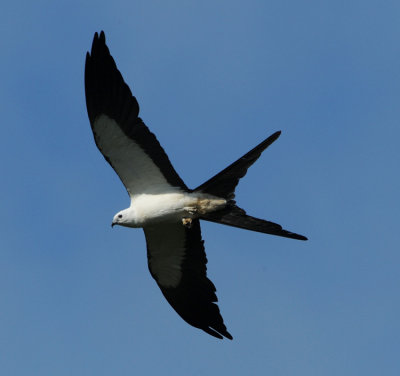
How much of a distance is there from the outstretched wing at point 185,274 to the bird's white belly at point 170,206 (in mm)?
432

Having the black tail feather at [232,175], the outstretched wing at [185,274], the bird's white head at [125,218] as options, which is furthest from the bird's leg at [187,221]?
the bird's white head at [125,218]

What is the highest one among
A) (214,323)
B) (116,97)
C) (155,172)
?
(116,97)

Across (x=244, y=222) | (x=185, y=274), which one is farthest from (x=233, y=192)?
(x=185, y=274)

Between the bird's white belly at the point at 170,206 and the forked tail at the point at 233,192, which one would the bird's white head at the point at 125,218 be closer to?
the bird's white belly at the point at 170,206

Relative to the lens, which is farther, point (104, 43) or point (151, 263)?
point (151, 263)

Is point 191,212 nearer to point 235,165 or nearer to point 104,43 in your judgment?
point 235,165

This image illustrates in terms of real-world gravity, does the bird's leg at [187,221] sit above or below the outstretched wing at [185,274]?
above

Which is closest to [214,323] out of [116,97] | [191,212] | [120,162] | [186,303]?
[186,303]

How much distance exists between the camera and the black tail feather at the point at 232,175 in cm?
1295

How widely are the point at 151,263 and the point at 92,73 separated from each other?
3.39 m

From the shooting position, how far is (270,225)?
12961mm

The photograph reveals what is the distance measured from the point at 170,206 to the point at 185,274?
1.51 metres

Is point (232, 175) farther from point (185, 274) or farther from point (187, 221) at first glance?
point (185, 274)

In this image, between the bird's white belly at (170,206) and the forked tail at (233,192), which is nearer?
the forked tail at (233,192)
